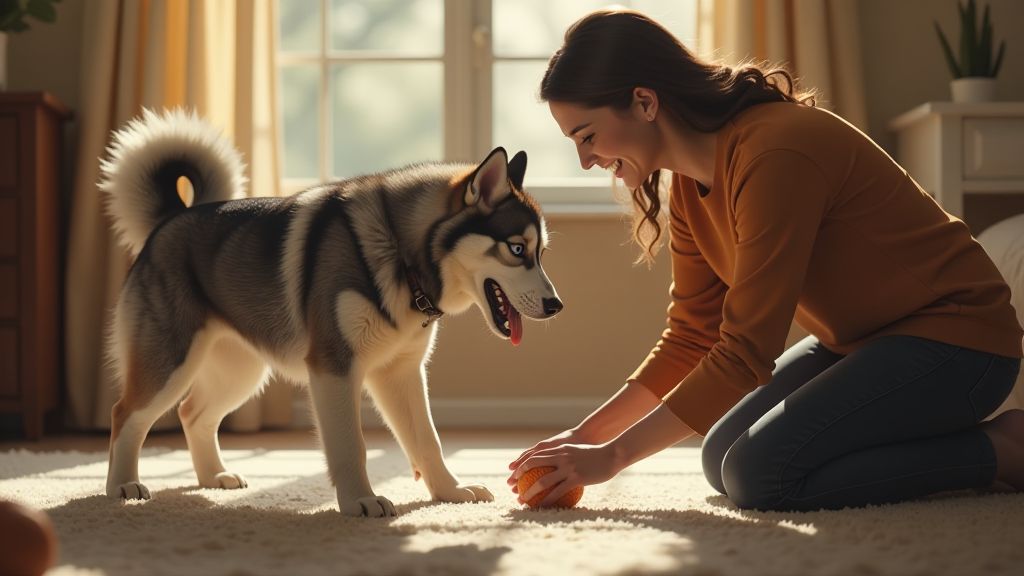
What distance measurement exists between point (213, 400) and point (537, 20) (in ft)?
6.61

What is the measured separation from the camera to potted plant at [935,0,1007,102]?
3016mm

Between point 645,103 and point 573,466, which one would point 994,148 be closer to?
point 645,103

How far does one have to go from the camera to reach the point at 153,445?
293 cm

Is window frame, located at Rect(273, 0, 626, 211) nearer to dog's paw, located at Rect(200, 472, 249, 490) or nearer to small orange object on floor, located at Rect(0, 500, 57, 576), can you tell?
dog's paw, located at Rect(200, 472, 249, 490)

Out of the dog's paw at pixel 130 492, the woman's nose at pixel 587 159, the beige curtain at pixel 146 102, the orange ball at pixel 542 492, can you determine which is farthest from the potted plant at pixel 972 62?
the dog's paw at pixel 130 492

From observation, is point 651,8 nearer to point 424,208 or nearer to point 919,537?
point 424,208

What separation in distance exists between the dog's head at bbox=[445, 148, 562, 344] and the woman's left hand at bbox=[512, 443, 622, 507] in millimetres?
256

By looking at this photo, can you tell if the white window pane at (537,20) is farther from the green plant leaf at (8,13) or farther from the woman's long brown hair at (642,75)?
the woman's long brown hair at (642,75)

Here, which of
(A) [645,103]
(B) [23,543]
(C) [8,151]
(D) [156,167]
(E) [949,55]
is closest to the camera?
(B) [23,543]

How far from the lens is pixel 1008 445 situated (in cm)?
167

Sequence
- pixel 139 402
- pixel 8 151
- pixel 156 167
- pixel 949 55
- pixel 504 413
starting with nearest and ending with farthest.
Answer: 1. pixel 139 402
2. pixel 156 167
3. pixel 8 151
4. pixel 949 55
5. pixel 504 413

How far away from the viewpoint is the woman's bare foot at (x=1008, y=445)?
1666 millimetres

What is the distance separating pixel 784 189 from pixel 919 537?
21.6 inches

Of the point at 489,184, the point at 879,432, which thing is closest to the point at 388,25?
the point at 489,184
